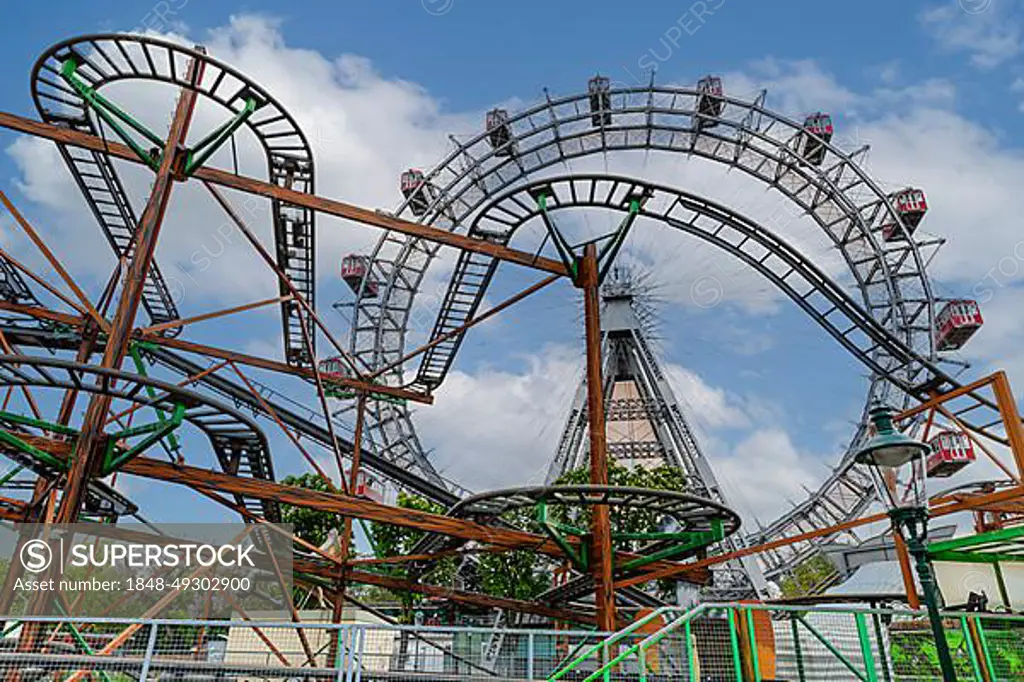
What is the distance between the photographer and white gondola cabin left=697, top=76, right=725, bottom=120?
103 feet

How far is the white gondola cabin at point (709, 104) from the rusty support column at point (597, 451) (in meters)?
20.8

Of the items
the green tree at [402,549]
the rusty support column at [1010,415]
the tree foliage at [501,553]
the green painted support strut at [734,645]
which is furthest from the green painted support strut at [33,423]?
the green tree at [402,549]

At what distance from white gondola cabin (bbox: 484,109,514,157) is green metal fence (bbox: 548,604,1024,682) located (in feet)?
88.0

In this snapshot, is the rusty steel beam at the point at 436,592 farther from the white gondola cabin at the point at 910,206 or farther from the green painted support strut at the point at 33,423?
the white gondola cabin at the point at 910,206

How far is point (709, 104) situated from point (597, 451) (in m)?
24.6

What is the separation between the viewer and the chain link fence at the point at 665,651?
7.11 metres

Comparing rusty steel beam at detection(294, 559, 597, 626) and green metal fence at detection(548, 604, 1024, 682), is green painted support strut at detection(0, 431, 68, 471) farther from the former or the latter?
green metal fence at detection(548, 604, 1024, 682)

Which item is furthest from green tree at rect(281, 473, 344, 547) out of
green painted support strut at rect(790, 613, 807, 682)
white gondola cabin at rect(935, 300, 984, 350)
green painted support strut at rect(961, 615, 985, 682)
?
white gondola cabin at rect(935, 300, 984, 350)

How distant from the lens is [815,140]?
103ft

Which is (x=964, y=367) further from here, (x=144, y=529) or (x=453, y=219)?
(x=144, y=529)

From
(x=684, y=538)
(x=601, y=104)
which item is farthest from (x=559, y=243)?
(x=601, y=104)

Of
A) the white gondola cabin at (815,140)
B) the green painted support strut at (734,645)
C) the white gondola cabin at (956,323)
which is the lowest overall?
the green painted support strut at (734,645)

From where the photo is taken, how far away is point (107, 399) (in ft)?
28.9

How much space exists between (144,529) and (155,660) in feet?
18.3
